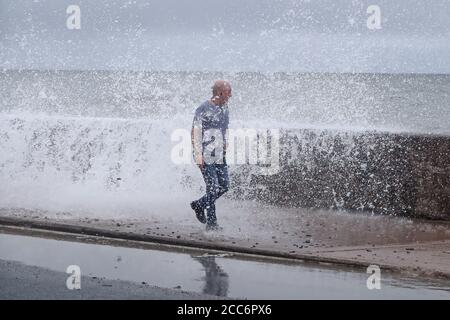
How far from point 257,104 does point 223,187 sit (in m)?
49.9

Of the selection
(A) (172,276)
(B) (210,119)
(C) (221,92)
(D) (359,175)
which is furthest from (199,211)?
(D) (359,175)

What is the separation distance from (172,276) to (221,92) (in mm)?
3086

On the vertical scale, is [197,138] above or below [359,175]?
above

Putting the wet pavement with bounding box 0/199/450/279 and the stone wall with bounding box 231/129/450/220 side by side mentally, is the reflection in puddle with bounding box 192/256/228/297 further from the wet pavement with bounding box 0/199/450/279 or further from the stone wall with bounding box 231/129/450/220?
the stone wall with bounding box 231/129/450/220

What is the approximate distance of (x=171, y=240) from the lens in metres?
9.44

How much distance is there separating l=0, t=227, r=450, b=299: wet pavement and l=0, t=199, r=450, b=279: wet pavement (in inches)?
15.4

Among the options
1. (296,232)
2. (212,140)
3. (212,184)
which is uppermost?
(212,140)

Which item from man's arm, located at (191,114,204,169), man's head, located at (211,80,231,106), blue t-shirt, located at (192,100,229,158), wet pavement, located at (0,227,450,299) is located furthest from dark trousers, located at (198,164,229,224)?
wet pavement, located at (0,227,450,299)

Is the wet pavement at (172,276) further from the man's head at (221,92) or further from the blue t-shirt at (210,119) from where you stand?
the man's head at (221,92)

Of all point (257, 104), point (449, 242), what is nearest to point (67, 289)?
point (449, 242)

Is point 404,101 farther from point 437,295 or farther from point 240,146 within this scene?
point 437,295

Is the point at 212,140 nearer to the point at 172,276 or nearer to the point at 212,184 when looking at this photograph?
the point at 212,184

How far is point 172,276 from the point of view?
7578 millimetres

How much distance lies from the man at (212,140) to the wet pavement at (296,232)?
1.50 feet
